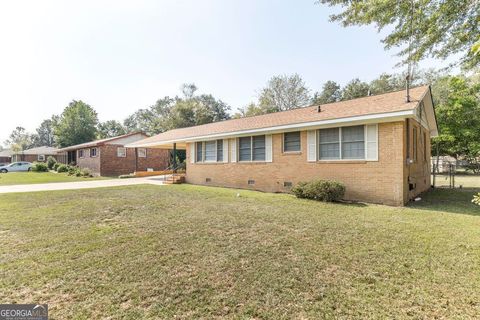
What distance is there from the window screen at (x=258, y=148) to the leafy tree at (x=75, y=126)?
4185 centimetres

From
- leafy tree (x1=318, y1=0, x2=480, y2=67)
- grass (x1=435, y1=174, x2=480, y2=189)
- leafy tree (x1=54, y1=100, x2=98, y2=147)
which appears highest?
leafy tree (x1=54, y1=100, x2=98, y2=147)

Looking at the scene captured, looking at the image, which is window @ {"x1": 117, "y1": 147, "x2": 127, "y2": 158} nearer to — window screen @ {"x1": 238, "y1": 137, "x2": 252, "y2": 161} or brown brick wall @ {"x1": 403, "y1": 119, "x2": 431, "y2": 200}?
window screen @ {"x1": 238, "y1": 137, "x2": 252, "y2": 161}

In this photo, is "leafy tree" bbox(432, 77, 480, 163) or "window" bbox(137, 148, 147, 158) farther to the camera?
"window" bbox(137, 148, 147, 158)

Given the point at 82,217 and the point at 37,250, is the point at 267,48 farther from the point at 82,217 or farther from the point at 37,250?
the point at 37,250

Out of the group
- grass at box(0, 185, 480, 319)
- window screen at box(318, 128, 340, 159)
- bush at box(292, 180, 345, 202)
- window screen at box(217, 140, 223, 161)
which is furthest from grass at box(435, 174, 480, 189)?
window screen at box(217, 140, 223, 161)

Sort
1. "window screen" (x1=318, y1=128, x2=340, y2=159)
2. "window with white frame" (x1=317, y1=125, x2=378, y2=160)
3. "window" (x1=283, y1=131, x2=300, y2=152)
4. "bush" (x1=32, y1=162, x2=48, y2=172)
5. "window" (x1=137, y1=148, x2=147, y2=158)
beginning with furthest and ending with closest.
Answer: "bush" (x1=32, y1=162, x2=48, y2=172), "window" (x1=137, y1=148, x2=147, y2=158), "window" (x1=283, y1=131, x2=300, y2=152), "window screen" (x1=318, y1=128, x2=340, y2=159), "window with white frame" (x1=317, y1=125, x2=378, y2=160)

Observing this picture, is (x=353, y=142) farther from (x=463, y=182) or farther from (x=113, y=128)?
(x=113, y=128)

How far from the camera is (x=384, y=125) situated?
848cm

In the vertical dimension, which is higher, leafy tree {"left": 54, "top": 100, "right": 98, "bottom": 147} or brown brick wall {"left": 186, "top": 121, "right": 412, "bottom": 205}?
leafy tree {"left": 54, "top": 100, "right": 98, "bottom": 147}

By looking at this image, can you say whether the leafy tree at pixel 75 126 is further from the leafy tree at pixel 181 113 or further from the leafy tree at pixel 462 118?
the leafy tree at pixel 462 118

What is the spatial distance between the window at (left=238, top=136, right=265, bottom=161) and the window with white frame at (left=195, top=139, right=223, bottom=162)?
5.14 ft

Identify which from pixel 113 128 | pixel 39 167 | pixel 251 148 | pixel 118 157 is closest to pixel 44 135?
pixel 113 128

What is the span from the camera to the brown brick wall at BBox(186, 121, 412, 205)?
8.19 m

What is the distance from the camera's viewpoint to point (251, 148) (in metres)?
12.6
